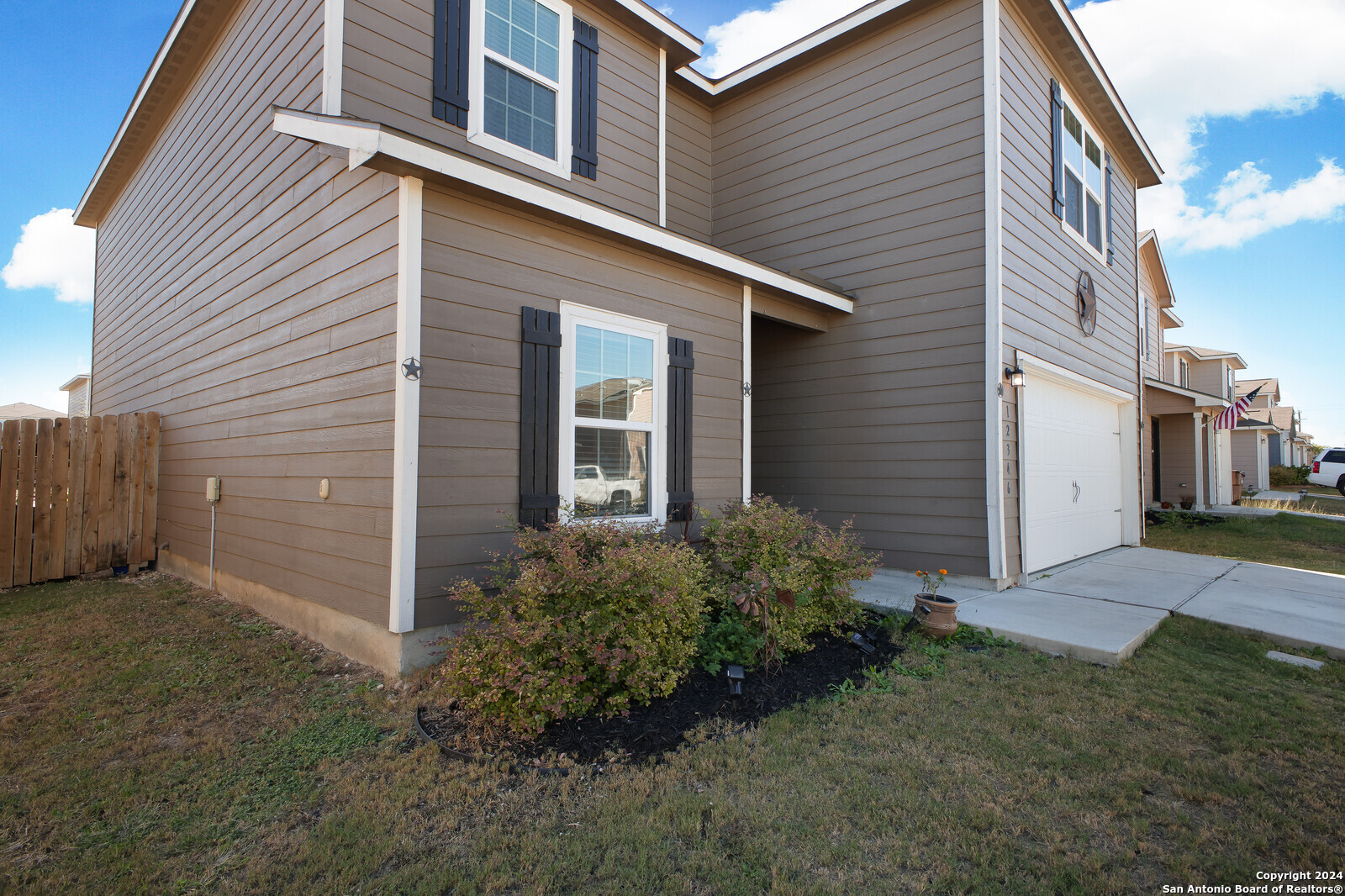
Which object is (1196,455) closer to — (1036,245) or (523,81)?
(1036,245)

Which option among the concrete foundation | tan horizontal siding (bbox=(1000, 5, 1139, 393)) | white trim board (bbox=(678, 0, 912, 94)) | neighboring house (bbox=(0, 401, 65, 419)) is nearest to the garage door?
tan horizontal siding (bbox=(1000, 5, 1139, 393))

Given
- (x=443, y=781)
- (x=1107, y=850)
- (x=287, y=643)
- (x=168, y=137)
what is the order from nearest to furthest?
(x=1107, y=850)
(x=443, y=781)
(x=287, y=643)
(x=168, y=137)

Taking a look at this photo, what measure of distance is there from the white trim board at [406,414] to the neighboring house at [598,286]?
2cm

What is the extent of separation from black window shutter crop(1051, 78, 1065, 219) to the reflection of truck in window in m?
6.03

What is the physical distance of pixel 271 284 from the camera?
5.27 meters

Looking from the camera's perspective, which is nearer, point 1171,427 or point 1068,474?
point 1068,474

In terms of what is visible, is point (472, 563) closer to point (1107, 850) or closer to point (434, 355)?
point (434, 355)

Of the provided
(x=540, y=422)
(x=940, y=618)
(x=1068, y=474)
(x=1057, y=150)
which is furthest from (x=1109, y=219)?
(x=540, y=422)

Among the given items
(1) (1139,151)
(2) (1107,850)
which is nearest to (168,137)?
(2) (1107,850)

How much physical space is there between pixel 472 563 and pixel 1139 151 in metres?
→ 11.2

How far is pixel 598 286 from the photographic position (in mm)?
4746

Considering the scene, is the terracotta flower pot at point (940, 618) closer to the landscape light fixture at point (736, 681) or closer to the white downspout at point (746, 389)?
the landscape light fixture at point (736, 681)

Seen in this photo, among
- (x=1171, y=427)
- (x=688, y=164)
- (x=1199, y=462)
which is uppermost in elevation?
(x=688, y=164)

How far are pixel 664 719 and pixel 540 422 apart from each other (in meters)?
2.09
